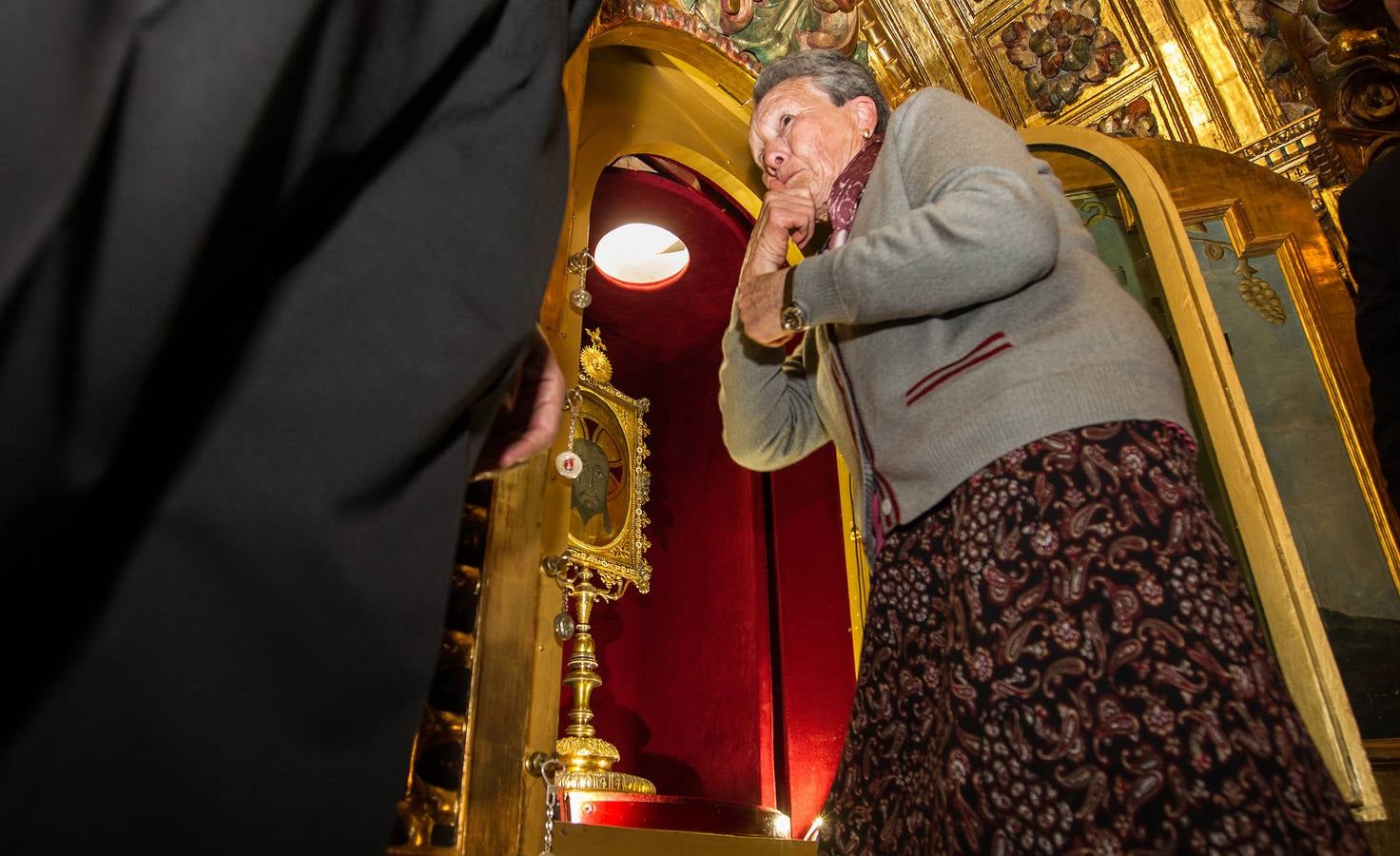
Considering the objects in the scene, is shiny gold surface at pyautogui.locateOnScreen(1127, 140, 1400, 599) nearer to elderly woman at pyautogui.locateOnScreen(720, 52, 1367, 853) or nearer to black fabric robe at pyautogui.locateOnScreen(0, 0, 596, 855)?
elderly woman at pyautogui.locateOnScreen(720, 52, 1367, 853)

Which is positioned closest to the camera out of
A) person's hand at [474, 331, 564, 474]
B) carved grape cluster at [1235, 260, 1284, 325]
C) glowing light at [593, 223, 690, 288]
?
person's hand at [474, 331, 564, 474]

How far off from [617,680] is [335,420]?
294 cm

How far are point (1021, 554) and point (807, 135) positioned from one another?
2.83ft

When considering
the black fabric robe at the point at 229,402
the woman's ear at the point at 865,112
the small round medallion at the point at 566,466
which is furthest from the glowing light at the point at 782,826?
the black fabric robe at the point at 229,402

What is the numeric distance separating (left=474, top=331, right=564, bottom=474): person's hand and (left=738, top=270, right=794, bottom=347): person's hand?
0.46m

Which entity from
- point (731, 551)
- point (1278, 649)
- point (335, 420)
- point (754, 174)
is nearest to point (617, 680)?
point (731, 551)

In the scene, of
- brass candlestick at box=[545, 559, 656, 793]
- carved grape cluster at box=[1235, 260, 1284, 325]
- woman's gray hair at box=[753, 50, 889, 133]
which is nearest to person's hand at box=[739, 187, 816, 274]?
woman's gray hair at box=[753, 50, 889, 133]

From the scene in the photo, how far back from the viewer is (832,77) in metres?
→ 1.46

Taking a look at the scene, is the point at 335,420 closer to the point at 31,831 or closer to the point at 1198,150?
the point at 31,831

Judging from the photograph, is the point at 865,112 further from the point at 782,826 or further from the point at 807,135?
the point at 782,826

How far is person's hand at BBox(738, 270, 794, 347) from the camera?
1.06 meters

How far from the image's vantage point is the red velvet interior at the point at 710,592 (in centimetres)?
277

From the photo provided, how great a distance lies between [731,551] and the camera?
3064 millimetres

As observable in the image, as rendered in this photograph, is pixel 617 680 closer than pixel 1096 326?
No
